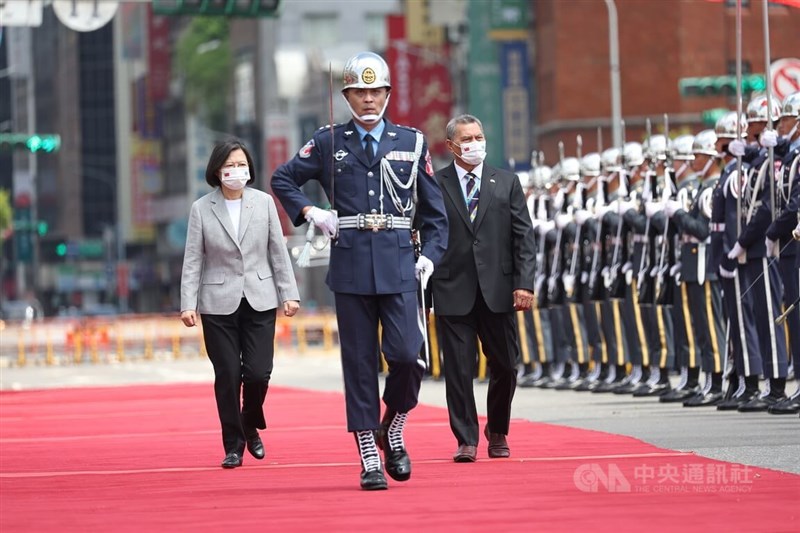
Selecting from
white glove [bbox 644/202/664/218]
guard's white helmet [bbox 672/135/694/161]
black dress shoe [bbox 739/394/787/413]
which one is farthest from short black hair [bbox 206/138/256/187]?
guard's white helmet [bbox 672/135/694/161]

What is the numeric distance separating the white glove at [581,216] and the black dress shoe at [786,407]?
6.07 m

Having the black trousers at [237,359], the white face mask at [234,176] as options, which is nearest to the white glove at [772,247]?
the black trousers at [237,359]

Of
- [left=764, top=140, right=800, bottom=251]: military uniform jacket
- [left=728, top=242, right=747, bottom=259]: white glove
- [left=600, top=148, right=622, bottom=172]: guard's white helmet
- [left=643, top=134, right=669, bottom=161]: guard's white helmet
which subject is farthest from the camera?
[left=600, top=148, right=622, bottom=172]: guard's white helmet

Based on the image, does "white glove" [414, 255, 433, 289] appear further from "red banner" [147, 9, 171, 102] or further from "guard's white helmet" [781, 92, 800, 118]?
"red banner" [147, 9, 171, 102]

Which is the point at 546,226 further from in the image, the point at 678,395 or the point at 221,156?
the point at 221,156

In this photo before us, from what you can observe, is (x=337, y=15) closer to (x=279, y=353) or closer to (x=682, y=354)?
(x=279, y=353)

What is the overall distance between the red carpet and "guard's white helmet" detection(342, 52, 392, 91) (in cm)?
206

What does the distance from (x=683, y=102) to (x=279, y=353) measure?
21.9 metres

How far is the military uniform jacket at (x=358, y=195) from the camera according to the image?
10.7 metres

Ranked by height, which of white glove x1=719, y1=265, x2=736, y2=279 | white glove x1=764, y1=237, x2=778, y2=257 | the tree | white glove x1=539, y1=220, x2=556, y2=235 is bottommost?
white glove x1=719, y1=265, x2=736, y2=279

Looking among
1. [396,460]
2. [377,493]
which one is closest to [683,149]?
[396,460]

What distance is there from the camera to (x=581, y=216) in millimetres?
21359

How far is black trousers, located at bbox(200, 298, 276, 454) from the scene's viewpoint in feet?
40.6

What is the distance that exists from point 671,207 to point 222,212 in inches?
263
